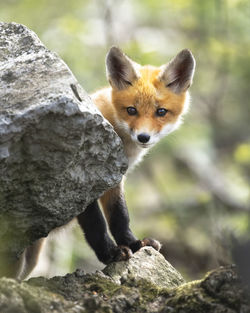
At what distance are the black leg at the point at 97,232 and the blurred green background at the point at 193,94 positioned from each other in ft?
15.2

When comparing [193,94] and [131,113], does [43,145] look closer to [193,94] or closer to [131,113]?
[131,113]

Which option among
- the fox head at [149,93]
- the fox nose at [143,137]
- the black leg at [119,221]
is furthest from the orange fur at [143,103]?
the black leg at [119,221]

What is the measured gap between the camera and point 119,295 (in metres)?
4.79

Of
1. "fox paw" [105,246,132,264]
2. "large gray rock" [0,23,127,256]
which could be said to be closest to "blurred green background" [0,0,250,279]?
"fox paw" [105,246,132,264]

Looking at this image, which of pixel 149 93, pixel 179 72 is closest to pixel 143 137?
pixel 149 93

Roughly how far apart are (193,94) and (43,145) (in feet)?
42.6

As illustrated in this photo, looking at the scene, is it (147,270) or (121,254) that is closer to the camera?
(147,270)

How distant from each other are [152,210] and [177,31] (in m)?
6.37

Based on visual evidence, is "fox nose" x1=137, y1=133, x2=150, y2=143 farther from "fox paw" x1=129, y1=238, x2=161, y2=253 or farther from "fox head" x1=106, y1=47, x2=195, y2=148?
"fox paw" x1=129, y1=238, x2=161, y2=253

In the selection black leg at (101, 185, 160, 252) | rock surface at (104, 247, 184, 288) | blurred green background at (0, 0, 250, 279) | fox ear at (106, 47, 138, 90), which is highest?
blurred green background at (0, 0, 250, 279)

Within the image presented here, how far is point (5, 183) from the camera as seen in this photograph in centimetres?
466

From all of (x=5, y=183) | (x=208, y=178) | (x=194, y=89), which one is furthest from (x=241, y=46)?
(x=5, y=183)

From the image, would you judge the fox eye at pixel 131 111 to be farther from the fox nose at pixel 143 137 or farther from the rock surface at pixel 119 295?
the rock surface at pixel 119 295

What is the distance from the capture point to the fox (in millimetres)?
6832
